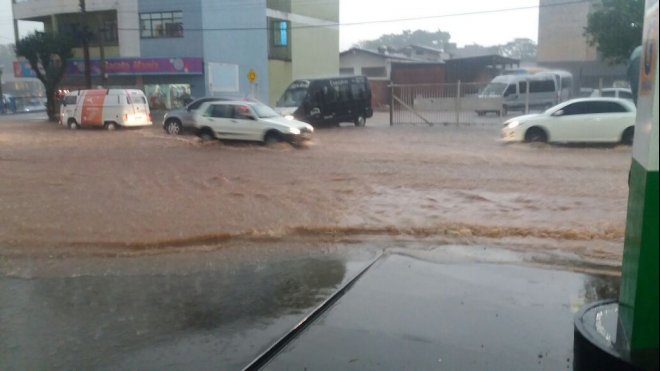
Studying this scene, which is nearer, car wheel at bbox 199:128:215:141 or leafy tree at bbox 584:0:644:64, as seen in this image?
car wheel at bbox 199:128:215:141

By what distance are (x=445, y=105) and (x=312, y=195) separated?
1638cm

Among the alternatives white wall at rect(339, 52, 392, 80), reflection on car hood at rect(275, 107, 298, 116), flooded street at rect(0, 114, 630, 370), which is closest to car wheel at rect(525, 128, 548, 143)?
flooded street at rect(0, 114, 630, 370)

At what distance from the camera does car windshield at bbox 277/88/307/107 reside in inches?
1049

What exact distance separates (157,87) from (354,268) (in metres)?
34.7

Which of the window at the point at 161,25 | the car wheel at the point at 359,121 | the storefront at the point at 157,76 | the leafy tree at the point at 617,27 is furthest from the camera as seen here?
the window at the point at 161,25

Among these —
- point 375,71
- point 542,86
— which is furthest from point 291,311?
point 375,71

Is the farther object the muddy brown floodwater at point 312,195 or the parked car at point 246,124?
the parked car at point 246,124

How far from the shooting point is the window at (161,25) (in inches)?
1502

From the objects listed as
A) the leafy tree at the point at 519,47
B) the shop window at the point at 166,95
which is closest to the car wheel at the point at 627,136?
the shop window at the point at 166,95

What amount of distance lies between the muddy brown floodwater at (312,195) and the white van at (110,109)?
6.90 meters

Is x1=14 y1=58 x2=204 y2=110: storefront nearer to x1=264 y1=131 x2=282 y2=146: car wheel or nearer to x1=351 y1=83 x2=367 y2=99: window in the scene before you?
x1=351 y1=83 x2=367 y2=99: window

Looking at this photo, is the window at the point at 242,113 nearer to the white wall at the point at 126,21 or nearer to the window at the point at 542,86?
the window at the point at 542,86

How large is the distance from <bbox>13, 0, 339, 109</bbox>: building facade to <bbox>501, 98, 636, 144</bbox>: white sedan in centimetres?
1950

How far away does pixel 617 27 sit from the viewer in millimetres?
35656
